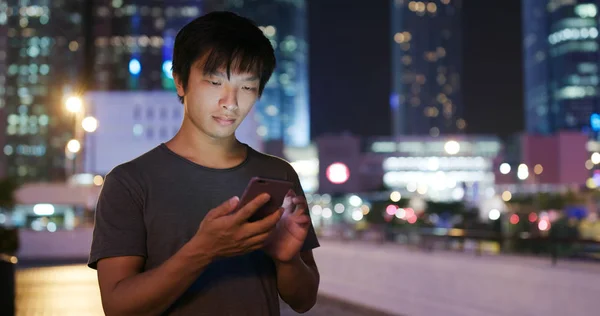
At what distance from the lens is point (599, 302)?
1016cm

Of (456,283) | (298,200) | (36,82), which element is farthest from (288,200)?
(36,82)

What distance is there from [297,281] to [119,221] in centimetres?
62

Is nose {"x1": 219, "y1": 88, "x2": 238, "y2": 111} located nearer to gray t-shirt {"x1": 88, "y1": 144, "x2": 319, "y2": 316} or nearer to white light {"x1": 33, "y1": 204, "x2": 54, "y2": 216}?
gray t-shirt {"x1": 88, "y1": 144, "x2": 319, "y2": 316}

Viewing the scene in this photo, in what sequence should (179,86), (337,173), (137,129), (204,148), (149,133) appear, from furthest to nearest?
(149,133) → (137,129) → (337,173) → (179,86) → (204,148)

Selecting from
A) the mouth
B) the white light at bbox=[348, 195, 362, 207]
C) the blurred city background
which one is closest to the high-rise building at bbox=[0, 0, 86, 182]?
the blurred city background

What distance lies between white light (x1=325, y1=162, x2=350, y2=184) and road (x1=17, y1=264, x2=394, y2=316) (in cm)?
402

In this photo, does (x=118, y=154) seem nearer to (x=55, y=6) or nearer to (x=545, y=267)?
(x=545, y=267)

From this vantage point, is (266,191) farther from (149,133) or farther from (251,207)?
(149,133)

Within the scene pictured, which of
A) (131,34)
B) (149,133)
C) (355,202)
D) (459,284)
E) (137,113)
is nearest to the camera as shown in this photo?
(459,284)

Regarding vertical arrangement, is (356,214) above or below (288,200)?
below

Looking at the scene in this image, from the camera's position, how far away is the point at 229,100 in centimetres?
254

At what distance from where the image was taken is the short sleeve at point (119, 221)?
2.42m

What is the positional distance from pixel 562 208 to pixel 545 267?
89937mm

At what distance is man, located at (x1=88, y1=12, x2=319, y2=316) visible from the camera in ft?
7.91
